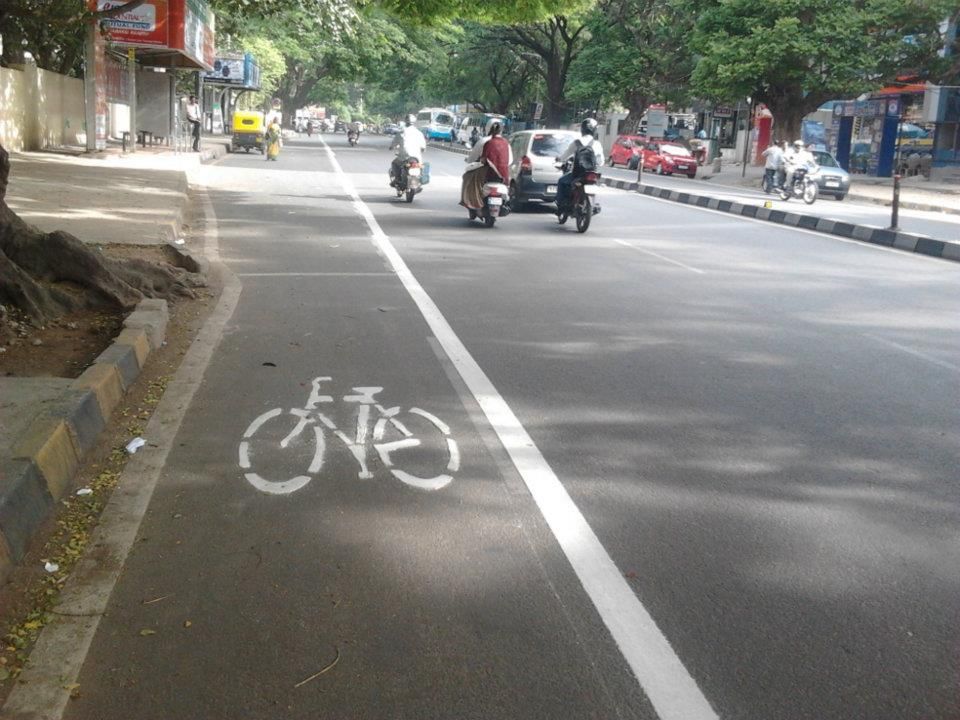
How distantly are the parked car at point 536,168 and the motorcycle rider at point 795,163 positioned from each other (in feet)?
28.9

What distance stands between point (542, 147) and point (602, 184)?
12537 millimetres

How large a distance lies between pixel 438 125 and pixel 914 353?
71.8 m

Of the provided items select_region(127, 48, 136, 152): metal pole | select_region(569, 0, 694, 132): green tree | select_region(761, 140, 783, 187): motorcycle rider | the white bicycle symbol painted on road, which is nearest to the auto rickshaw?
select_region(127, 48, 136, 152): metal pole

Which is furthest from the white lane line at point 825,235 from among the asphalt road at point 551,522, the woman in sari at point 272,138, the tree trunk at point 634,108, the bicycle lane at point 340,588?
the tree trunk at point 634,108

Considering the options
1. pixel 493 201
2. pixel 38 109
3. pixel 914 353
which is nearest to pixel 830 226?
pixel 493 201

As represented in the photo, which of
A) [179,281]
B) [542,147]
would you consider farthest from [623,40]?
[179,281]

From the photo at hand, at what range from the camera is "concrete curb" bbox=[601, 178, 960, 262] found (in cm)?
1667

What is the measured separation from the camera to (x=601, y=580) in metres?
3.93

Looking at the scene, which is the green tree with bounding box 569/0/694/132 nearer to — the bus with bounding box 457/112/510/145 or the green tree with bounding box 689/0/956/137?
the green tree with bounding box 689/0/956/137

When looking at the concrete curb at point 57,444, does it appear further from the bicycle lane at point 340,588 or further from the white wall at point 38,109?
the white wall at point 38,109

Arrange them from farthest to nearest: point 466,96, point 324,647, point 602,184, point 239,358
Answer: point 466,96 → point 602,184 → point 239,358 → point 324,647

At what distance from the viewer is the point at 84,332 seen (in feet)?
24.8

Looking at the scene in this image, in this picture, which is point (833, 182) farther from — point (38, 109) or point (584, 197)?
point (38, 109)

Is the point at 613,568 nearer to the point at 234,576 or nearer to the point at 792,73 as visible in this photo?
the point at 234,576
